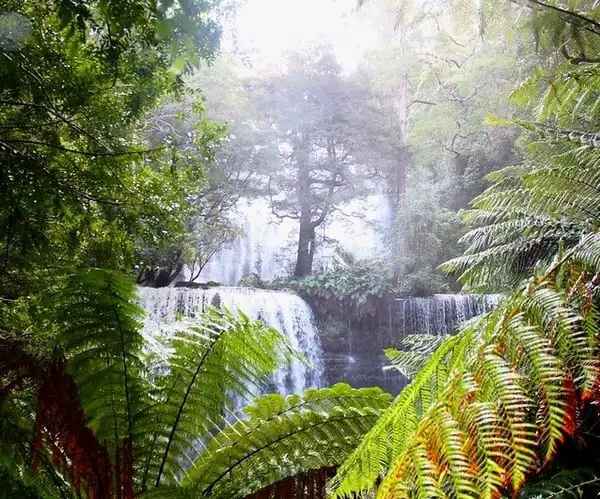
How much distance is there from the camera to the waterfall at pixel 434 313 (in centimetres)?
620

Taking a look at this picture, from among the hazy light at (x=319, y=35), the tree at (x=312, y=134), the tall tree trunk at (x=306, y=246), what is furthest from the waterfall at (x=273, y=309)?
the hazy light at (x=319, y=35)

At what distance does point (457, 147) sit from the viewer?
8148 millimetres

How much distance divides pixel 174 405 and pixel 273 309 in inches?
173

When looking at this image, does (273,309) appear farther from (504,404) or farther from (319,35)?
(504,404)

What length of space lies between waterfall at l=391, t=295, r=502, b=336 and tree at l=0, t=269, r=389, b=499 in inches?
203

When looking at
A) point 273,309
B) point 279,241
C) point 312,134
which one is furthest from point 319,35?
point 273,309

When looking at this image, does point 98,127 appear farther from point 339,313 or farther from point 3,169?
point 339,313

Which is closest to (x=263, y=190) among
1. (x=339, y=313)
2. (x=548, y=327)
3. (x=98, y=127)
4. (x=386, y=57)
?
(x=339, y=313)

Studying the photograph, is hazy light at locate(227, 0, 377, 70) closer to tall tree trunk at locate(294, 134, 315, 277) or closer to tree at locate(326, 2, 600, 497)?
tall tree trunk at locate(294, 134, 315, 277)

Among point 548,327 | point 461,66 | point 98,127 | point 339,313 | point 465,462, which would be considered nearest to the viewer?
point 465,462

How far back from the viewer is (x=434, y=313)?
21.1 ft

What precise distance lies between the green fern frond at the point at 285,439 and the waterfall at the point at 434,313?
511cm

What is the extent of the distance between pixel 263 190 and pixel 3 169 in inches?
261

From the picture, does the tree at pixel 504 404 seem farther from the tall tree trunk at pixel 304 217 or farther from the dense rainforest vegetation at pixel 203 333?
the tall tree trunk at pixel 304 217
